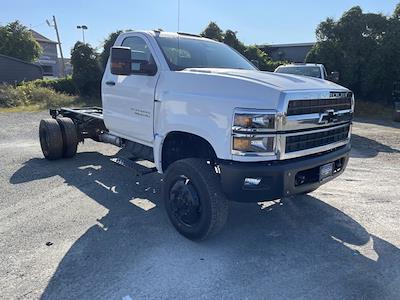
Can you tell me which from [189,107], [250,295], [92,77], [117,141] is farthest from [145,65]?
[92,77]

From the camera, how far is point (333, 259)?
149 inches

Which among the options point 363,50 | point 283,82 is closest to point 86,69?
point 363,50

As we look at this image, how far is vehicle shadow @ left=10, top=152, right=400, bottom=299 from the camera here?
3242mm

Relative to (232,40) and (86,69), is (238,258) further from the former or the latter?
(86,69)

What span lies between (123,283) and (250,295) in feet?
3.53

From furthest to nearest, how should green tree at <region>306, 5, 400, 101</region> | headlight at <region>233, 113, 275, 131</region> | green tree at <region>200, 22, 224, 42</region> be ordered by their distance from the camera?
green tree at <region>200, 22, 224, 42</region>, green tree at <region>306, 5, 400, 101</region>, headlight at <region>233, 113, 275, 131</region>

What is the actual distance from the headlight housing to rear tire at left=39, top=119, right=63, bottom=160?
15.7ft

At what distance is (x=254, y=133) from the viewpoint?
11.4 ft

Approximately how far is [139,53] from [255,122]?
2247 mm

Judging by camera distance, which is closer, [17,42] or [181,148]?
[181,148]

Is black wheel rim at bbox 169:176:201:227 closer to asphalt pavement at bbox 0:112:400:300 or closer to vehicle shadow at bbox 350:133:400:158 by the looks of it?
asphalt pavement at bbox 0:112:400:300

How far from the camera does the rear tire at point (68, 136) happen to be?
742 centimetres

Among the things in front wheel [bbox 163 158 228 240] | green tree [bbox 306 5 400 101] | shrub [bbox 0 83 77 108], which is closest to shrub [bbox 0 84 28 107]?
shrub [bbox 0 83 77 108]

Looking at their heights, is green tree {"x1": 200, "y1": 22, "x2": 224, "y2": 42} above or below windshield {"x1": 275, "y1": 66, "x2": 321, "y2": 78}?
above
